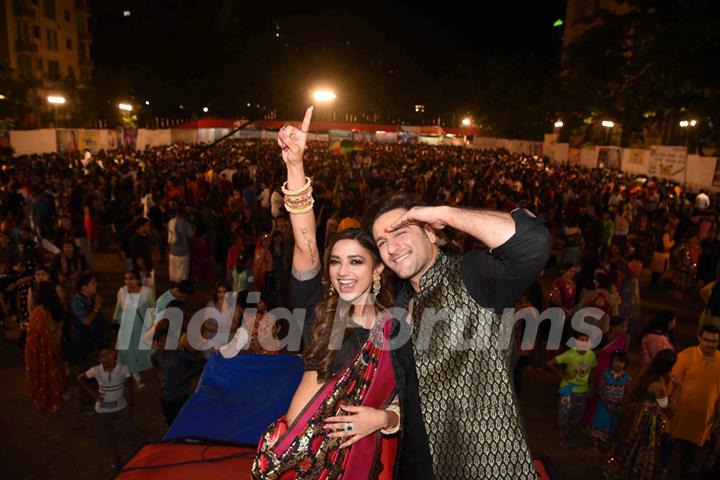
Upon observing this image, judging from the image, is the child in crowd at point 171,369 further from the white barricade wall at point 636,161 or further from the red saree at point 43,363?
the white barricade wall at point 636,161

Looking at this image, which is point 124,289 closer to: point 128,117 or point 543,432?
point 543,432

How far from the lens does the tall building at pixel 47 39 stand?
125 ft

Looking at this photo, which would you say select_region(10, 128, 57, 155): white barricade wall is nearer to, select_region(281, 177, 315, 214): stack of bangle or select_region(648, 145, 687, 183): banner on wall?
select_region(281, 177, 315, 214): stack of bangle

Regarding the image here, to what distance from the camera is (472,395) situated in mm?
2061

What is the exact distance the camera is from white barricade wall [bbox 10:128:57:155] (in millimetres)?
21031

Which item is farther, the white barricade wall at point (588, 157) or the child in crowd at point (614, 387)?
the white barricade wall at point (588, 157)

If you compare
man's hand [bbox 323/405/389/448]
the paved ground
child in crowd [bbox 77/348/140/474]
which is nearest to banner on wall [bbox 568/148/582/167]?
the paved ground

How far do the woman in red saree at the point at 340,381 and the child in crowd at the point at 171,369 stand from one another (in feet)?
10.2

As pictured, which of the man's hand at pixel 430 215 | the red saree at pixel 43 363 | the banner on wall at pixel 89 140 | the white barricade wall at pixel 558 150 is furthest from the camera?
the banner on wall at pixel 89 140

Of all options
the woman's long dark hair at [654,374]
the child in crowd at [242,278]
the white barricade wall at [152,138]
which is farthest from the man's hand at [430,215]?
the white barricade wall at [152,138]

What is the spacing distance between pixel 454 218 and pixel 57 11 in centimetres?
5534

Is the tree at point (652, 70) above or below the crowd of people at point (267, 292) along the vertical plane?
above

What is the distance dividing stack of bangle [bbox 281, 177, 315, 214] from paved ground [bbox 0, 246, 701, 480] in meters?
3.09

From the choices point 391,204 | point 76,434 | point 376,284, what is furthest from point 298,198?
point 76,434
